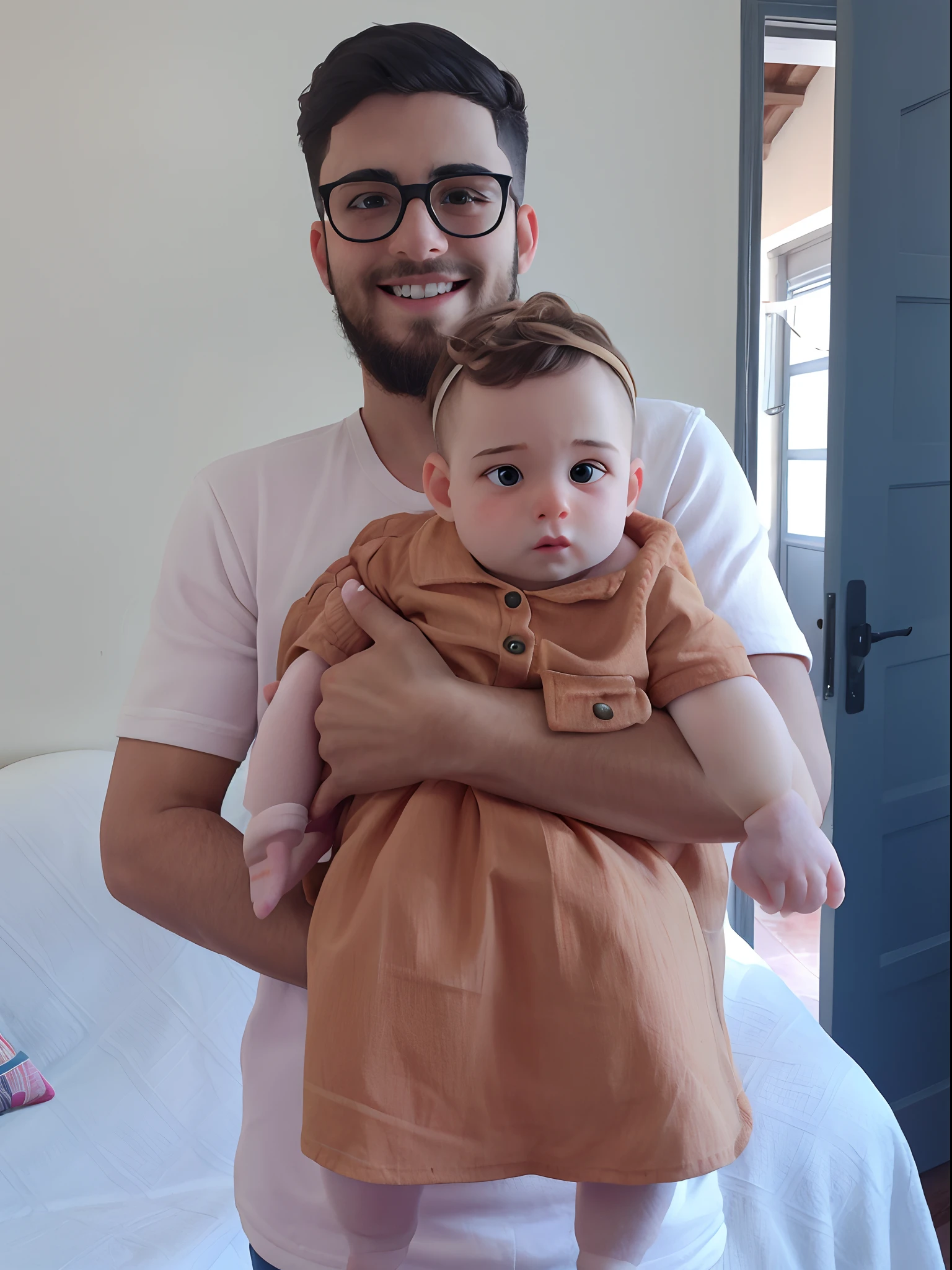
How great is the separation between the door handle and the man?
106 cm

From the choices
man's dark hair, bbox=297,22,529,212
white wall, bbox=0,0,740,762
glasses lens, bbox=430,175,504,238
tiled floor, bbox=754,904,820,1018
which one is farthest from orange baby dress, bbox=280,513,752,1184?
tiled floor, bbox=754,904,820,1018

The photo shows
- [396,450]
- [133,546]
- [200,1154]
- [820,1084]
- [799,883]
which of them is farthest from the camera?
[133,546]

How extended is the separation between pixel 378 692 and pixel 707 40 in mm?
2102

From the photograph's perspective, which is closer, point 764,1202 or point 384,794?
point 384,794

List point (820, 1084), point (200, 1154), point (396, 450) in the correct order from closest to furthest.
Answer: point (396, 450) → point (820, 1084) → point (200, 1154)

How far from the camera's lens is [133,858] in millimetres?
900

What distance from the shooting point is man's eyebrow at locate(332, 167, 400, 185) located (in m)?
0.93

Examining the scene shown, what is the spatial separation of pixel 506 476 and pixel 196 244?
1.62 meters

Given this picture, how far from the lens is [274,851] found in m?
0.76

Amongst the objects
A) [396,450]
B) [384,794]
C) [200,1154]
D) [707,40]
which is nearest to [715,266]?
[707,40]

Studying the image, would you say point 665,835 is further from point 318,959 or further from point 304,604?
point 304,604

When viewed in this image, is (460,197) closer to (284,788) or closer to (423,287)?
(423,287)

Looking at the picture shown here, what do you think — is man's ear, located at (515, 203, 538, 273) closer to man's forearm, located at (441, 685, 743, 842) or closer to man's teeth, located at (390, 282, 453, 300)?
man's teeth, located at (390, 282, 453, 300)

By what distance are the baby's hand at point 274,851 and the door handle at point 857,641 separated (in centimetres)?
151
